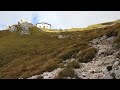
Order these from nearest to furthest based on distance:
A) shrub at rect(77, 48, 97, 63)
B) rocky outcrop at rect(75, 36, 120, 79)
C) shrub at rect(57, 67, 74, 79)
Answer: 1. rocky outcrop at rect(75, 36, 120, 79)
2. shrub at rect(57, 67, 74, 79)
3. shrub at rect(77, 48, 97, 63)

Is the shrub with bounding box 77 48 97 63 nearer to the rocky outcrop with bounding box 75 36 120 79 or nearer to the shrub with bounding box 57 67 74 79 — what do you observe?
the rocky outcrop with bounding box 75 36 120 79

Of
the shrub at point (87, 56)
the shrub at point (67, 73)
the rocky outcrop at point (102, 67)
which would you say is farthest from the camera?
the shrub at point (87, 56)

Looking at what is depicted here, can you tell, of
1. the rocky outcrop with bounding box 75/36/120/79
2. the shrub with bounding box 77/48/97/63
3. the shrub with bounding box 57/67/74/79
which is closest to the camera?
the rocky outcrop with bounding box 75/36/120/79

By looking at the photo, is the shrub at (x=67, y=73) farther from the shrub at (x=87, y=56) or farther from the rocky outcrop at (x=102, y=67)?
the shrub at (x=87, y=56)

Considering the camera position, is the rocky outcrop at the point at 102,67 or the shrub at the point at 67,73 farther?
the shrub at the point at 67,73

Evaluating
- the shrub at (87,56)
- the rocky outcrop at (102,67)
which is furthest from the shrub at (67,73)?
the shrub at (87,56)

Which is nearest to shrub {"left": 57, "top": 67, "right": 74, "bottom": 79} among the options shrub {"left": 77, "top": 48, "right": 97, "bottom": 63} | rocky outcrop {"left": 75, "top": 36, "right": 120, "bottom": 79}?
rocky outcrop {"left": 75, "top": 36, "right": 120, "bottom": 79}

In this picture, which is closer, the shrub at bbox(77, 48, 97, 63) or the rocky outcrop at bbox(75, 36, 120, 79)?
the rocky outcrop at bbox(75, 36, 120, 79)

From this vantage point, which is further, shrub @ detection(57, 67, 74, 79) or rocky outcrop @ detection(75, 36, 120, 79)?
shrub @ detection(57, 67, 74, 79)

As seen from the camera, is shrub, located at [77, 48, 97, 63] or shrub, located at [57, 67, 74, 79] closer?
shrub, located at [57, 67, 74, 79]

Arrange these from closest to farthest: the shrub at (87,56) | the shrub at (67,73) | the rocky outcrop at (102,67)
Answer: the rocky outcrop at (102,67), the shrub at (67,73), the shrub at (87,56)
